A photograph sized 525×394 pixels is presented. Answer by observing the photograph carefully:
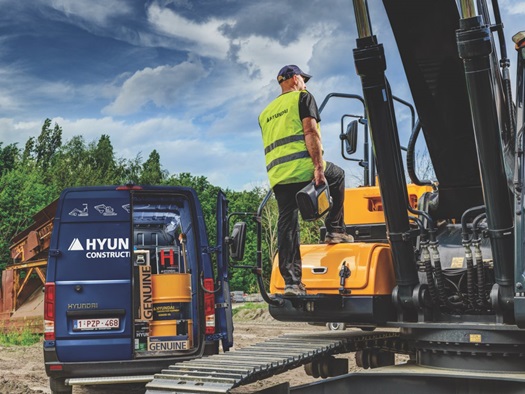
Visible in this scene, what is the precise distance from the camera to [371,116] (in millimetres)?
5691

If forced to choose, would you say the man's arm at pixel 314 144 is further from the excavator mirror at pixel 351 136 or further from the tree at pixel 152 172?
the tree at pixel 152 172

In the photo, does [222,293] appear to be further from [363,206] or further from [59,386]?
[363,206]

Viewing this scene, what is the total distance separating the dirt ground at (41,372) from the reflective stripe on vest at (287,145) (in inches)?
63.2

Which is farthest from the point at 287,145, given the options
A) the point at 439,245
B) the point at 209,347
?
the point at 209,347

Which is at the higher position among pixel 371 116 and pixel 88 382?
pixel 371 116

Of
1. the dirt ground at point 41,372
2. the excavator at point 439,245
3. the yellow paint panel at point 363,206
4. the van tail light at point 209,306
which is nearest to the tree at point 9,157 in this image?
the dirt ground at point 41,372

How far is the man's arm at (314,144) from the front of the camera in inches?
234

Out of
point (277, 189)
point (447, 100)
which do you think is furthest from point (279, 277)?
point (447, 100)

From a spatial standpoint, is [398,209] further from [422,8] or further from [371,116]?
[422,8]

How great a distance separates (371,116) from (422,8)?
2.65 feet

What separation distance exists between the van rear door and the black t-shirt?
3863mm

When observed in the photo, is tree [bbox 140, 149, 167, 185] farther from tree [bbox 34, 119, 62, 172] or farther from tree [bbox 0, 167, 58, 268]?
tree [bbox 0, 167, 58, 268]

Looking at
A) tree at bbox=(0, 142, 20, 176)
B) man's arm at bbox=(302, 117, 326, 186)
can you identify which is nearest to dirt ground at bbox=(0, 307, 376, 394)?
man's arm at bbox=(302, 117, 326, 186)

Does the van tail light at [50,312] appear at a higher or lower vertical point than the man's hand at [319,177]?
lower
